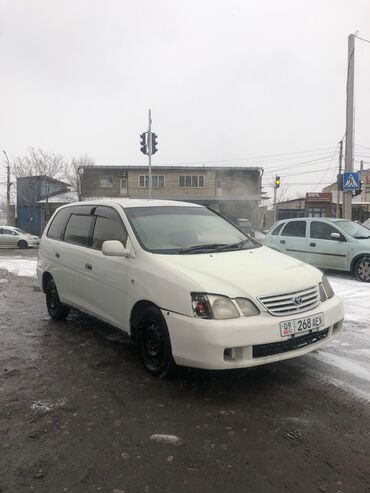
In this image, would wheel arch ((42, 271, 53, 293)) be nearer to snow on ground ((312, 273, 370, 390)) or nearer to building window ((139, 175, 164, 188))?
snow on ground ((312, 273, 370, 390))

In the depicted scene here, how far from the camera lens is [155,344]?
3.82m

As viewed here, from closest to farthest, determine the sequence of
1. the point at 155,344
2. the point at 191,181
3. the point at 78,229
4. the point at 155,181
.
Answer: the point at 155,344, the point at 78,229, the point at 191,181, the point at 155,181

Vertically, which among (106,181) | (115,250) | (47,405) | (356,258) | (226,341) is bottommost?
(47,405)

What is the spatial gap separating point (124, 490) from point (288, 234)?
30.2ft

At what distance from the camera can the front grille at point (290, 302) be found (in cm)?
345

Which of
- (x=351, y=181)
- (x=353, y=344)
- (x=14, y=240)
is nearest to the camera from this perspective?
(x=353, y=344)

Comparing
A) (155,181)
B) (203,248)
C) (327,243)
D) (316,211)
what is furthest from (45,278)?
(155,181)

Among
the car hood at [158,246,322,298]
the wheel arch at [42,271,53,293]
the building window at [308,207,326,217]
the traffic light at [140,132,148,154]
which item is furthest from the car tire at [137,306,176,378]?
the building window at [308,207,326,217]

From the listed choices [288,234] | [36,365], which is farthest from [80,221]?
[288,234]

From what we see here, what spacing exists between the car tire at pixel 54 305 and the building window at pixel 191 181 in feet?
119

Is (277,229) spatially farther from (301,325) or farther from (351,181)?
(301,325)

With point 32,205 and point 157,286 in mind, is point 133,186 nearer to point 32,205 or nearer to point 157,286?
point 32,205

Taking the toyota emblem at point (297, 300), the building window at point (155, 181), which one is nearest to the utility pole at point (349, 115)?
the toyota emblem at point (297, 300)

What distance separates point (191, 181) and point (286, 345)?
38873mm
